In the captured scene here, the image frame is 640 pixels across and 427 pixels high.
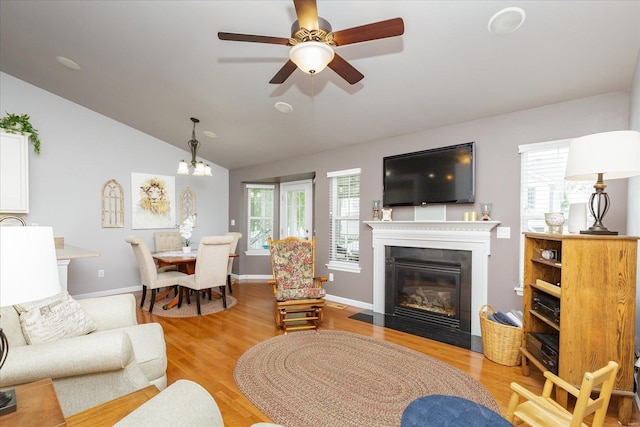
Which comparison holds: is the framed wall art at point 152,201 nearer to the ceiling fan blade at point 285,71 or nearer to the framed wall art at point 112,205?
the framed wall art at point 112,205

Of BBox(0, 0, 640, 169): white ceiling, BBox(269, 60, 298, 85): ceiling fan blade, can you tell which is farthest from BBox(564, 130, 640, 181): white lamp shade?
BBox(269, 60, 298, 85): ceiling fan blade

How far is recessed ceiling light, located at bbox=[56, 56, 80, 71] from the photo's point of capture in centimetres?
362

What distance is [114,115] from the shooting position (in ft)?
16.3

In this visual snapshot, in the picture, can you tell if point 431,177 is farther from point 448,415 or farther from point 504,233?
point 448,415

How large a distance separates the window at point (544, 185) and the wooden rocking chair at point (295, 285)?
2.28 m

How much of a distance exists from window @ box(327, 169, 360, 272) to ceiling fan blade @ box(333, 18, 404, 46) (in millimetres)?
2696

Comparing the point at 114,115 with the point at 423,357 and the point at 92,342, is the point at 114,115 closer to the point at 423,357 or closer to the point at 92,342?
the point at 92,342

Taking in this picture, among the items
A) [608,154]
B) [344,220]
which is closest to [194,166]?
[344,220]

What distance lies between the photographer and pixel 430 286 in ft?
12.6

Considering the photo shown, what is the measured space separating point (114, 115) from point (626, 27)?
20.4 feet

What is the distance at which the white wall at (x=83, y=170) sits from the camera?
445 cm

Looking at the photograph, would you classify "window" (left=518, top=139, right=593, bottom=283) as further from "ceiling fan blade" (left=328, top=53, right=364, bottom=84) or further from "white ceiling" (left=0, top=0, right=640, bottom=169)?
"ceiling fan blade" (left=328, top=53, right=364, bottom=84)

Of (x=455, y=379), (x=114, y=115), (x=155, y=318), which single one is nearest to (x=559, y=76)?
(x=455, y=379)

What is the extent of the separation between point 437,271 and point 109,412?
3411 millimetres
